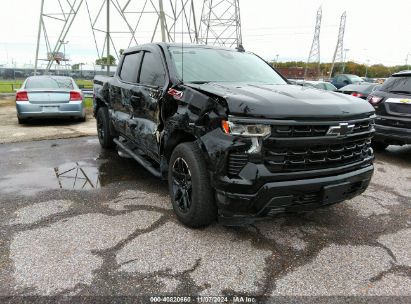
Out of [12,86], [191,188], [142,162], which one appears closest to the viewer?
[191,188]

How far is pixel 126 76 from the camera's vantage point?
528 cm

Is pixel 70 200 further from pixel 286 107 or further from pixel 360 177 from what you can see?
pixel 360 177

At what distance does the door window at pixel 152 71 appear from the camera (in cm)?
407

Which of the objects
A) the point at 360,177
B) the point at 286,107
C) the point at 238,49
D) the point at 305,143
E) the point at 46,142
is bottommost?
the point at 46,142

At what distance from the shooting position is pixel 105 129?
646 centimetres

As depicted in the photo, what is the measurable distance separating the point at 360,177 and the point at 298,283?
126 cm

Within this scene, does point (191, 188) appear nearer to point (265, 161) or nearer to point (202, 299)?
point (265, 161)

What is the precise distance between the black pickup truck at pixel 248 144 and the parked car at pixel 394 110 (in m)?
2.99

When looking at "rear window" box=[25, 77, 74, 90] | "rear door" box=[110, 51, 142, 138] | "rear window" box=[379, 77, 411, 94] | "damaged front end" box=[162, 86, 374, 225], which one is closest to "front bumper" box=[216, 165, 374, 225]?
"damaged front end" box=[162, 86, 374, 225]

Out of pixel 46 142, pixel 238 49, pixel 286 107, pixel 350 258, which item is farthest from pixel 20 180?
pixel 350 258

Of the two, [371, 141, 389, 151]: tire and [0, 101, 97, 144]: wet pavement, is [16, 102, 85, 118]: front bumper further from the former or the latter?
[371, 141, 389, 151]: tire

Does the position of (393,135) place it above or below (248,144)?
below

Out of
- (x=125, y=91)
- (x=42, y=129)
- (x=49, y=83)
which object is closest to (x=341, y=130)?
(x=125, y=91)

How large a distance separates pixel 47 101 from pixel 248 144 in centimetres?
765
